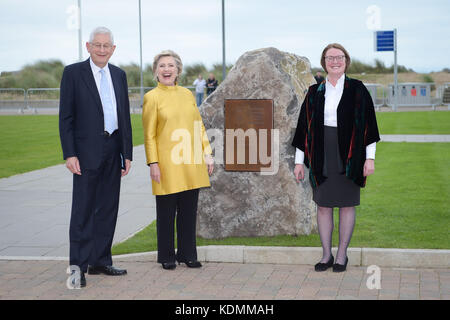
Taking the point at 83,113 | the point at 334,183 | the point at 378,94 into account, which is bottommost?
the point at 334,183

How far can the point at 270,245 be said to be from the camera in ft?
21.0

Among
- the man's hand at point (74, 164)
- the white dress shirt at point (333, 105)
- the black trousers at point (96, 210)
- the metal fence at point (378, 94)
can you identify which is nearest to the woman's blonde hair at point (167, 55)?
the black trousers at point (96, 210)

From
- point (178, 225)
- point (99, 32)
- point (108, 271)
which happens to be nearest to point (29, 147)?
point (178, 225)

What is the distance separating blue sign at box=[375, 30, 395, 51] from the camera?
4284cm

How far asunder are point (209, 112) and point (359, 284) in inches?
97.1

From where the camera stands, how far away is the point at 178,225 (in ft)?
19.6

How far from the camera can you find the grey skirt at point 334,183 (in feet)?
18.5

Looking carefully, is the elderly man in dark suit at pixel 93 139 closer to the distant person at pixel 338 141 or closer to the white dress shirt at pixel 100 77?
the white dress shirt at pixel 100 77

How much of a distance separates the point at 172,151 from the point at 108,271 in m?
1.14

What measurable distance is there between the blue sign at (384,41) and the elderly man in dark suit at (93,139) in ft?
129

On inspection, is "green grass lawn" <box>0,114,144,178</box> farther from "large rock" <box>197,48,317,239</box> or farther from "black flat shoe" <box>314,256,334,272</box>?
"black flat shoe" <box>314,256,334,272</box>

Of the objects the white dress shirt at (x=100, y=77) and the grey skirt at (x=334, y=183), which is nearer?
the white dress shirt at (x=100, y=77)

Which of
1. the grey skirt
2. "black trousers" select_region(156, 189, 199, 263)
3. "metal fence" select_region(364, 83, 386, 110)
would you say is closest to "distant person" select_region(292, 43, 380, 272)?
the grey skirt

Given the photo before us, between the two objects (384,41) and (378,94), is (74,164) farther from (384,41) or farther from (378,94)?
(384,41)
